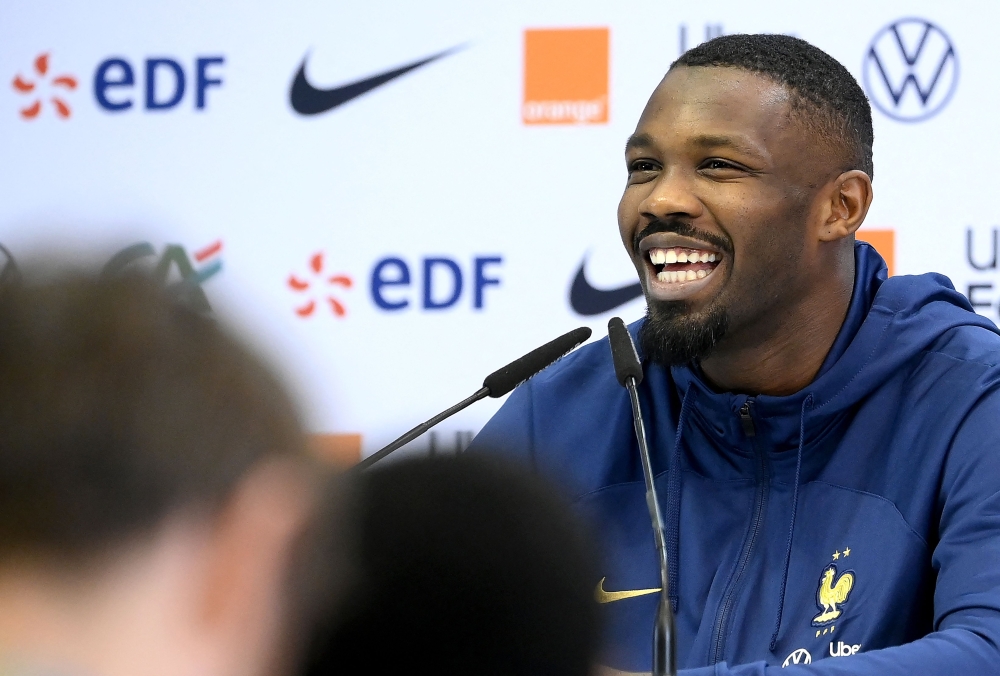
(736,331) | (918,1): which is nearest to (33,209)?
(736,331)

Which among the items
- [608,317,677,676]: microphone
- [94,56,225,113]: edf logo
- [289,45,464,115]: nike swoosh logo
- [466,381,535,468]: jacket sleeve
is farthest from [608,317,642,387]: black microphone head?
[94,56,225,113]: edf logo

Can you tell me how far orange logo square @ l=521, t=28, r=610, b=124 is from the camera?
8.81 feet

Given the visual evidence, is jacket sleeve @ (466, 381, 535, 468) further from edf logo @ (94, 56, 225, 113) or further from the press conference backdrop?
edf logo @ (94, 56, 225, 113)

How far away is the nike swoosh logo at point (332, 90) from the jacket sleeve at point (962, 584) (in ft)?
5.29

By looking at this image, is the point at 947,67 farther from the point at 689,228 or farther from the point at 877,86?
the point at 689,228

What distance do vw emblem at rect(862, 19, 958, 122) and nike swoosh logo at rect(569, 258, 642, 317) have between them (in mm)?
688

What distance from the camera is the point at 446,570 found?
0.49 meters

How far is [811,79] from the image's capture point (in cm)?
185

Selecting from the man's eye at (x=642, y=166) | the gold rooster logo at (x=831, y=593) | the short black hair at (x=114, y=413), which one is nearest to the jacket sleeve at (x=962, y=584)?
the gold rooster logo at (x=831, y=593)

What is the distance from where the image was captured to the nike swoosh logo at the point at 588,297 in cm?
268

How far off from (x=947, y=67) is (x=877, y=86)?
14cm

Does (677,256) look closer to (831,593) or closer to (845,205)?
(845,205)

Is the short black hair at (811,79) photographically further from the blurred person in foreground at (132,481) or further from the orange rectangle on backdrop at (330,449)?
the blurred person in foreground at (132,481)

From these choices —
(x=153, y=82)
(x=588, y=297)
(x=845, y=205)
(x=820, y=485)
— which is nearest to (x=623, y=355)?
(x=820, y=485)
